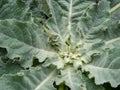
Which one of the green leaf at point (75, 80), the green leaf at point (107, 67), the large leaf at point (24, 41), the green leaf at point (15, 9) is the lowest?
the green leaf at point (75, 80)

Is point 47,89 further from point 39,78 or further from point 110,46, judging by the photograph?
point 110,46

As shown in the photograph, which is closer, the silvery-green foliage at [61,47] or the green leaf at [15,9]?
the silvery-green foliage at [61,47]

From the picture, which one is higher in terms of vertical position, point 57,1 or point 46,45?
point 57,1

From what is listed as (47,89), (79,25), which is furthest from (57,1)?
(47,89)

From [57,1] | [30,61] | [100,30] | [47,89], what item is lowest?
[47,89]

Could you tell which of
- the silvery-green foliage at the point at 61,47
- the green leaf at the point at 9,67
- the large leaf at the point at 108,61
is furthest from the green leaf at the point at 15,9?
the large leaf at the point at 108,61

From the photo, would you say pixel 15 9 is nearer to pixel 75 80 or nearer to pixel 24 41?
pixel 24 41

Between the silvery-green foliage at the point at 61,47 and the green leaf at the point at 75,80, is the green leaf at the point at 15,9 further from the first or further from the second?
the green leaf at the point at 75,80

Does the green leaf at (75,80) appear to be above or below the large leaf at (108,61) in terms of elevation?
below
